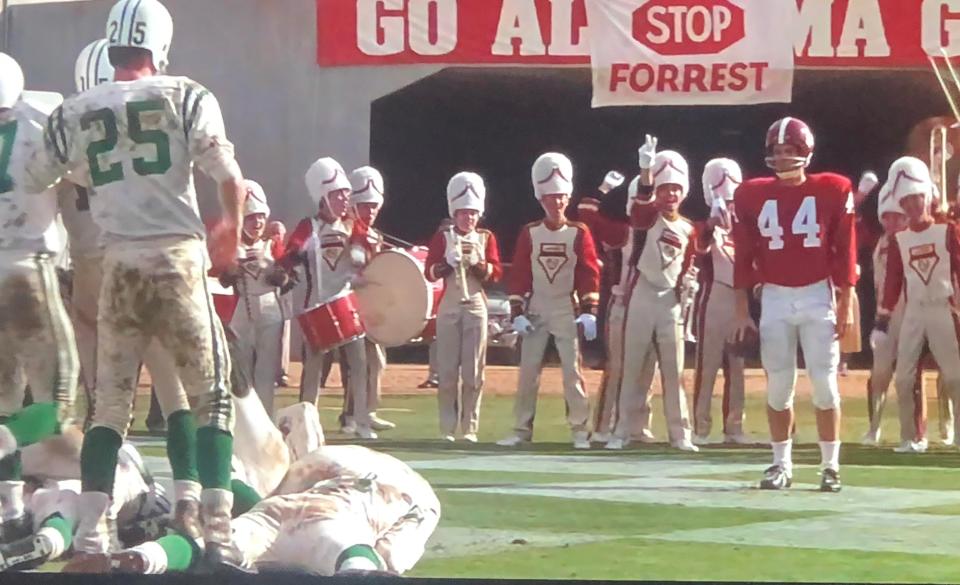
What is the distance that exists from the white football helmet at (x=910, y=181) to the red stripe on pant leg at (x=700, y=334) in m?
1.03

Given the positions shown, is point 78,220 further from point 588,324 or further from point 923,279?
point 923,279

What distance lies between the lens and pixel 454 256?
29.6 ft

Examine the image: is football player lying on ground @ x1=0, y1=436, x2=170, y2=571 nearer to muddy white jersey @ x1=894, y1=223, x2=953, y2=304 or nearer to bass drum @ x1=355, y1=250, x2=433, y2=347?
bass drum @ x1=355, y1=250, x2=433, y2=347

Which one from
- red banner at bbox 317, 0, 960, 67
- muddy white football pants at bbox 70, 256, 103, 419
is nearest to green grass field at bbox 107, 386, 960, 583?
muddy white football pants at bbox 70, 256, 103, 419

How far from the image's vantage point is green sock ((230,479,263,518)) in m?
5.27

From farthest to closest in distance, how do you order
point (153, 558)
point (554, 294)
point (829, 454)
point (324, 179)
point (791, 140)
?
point (554, 294), point (324, 179), point (829, 454), point (791, 140), point (153, 558)

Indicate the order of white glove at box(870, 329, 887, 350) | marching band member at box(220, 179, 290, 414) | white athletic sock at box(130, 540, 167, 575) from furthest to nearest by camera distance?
1. white glove at box(870, 329, 887, 350)
2. marching band member at box(220, 179, 290, 414)
3. white athletic sock at box(130, 540, 167, 575)

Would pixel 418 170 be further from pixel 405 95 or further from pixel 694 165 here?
pixel 694 165

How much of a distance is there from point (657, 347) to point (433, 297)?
1048mm

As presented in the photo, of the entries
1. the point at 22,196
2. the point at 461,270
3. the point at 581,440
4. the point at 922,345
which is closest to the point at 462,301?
the point at 461,270

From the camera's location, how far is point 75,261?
17.8 ft

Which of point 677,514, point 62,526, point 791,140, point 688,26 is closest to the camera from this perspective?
point 62,526

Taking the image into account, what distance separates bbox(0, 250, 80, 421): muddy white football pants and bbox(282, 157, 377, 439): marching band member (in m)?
2.50

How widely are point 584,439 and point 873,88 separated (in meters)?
2.02
